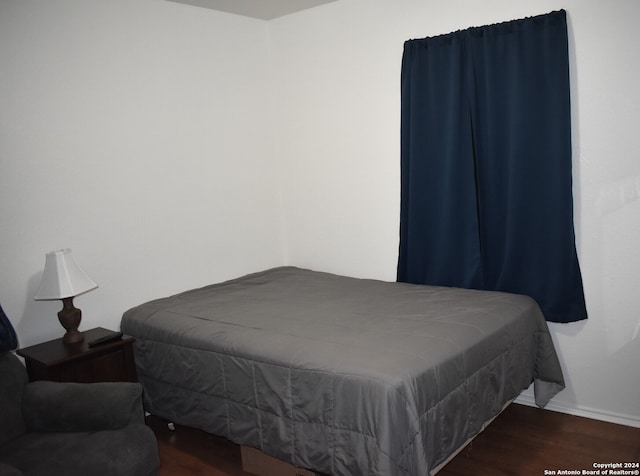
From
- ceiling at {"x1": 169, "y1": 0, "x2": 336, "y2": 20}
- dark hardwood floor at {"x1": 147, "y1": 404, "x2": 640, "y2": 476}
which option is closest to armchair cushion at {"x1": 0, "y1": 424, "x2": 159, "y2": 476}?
dark hardwood floor at {"x1": 147, "y1": 404, "x2": 640, "y2": 476}

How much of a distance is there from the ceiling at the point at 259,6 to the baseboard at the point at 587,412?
2.93m

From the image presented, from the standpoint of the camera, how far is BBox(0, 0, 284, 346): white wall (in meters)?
2.84

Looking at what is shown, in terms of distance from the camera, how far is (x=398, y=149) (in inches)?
143

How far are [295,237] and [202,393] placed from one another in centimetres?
184

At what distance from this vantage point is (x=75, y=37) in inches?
120

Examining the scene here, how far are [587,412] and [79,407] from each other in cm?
264

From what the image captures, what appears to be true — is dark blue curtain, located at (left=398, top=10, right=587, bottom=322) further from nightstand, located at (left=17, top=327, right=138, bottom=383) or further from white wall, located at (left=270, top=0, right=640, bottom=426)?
nightstand, located at (left=17, top=327, right=138, bottom=383)

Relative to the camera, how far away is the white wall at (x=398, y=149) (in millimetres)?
2809

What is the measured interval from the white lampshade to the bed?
472mm

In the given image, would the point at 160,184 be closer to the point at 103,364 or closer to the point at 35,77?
the point at 35,77

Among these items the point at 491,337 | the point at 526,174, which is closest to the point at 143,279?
the point at 491,337

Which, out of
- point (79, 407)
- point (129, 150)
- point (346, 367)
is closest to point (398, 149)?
point (129, 150)

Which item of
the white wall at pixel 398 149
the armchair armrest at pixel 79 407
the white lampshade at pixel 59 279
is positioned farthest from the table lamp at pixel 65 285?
the white wall at pixel 398 149

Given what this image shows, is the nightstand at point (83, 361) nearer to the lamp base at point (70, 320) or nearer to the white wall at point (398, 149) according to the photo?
the lamp base at point (70, 320)
